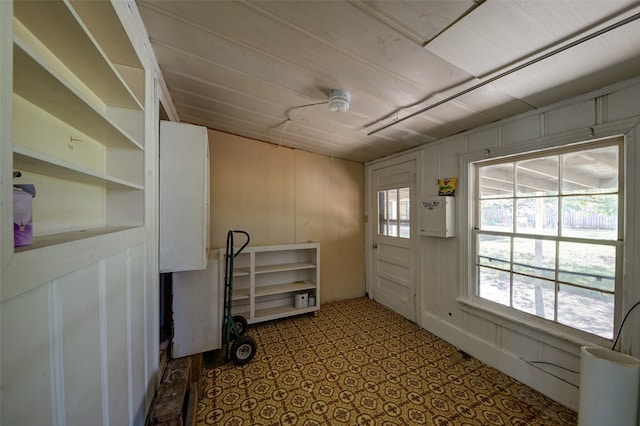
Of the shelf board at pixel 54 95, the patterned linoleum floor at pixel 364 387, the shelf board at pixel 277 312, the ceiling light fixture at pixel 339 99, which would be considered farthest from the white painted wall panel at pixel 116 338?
the shelf board at pixel 277 312

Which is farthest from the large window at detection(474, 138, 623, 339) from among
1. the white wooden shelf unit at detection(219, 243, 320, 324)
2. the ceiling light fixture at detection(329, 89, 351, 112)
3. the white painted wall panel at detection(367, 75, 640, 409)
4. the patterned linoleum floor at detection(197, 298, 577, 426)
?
the white wooden shelf unit at detection(219, 243, 320, 324)

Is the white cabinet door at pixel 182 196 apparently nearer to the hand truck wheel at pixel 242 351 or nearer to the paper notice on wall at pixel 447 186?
the hand truck wheel at pixel 242 351

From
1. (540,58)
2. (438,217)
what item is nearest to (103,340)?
(540,58)

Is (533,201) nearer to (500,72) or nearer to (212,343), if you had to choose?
(500,72)

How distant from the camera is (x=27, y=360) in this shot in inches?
23.8

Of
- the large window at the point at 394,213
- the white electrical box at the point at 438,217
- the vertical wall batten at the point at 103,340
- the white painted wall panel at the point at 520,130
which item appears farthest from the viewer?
the large window at the point at 394,213

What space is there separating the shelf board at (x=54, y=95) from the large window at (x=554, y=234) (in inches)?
112

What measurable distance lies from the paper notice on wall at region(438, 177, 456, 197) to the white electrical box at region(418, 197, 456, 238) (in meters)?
0.07

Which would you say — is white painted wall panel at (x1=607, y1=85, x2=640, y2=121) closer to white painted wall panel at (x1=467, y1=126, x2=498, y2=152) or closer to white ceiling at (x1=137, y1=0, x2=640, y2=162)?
white ceiling at (x1=137, y1=0, x2=640, y2=162)

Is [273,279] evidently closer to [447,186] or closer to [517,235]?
[447,186]

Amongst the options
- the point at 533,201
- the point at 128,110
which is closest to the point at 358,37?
the point at 128,110

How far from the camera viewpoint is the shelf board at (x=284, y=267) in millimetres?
2963

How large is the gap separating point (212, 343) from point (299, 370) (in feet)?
2.92

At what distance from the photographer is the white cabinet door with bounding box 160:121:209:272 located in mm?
1737
